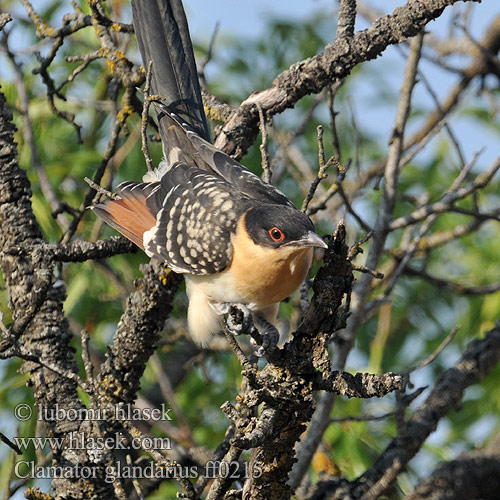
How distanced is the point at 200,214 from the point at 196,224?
5cm

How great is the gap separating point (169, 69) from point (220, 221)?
782 millimetres

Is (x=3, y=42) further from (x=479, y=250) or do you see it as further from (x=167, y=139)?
(x=479, y=250)

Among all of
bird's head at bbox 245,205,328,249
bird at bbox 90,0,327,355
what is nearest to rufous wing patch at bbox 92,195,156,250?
bird at bbox 90,0,327,355

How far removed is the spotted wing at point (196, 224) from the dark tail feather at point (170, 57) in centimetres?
30

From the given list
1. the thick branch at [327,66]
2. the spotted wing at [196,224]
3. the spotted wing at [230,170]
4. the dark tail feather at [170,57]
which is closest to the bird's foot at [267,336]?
the spotted wing at [196,224]

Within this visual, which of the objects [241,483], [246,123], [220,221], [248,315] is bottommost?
[241,483]

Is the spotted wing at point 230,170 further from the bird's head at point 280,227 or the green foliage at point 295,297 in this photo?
the green foliage at point 295,297

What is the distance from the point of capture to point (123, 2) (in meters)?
5.63

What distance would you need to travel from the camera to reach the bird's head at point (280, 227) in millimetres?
2756

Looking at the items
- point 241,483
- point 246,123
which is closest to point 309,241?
point 246,123

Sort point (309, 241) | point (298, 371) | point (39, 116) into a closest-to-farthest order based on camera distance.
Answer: point (298, 371)
point (309, 241)
point (39, 116)

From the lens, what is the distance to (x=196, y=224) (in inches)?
125

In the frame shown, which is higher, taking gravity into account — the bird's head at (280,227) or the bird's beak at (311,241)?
the bird's head at (280,227)

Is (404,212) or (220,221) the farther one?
(404,212)
